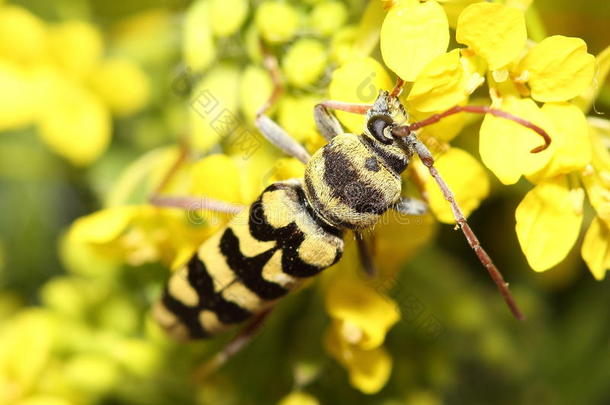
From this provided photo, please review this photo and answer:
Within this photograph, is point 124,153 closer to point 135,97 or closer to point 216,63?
point 135,97

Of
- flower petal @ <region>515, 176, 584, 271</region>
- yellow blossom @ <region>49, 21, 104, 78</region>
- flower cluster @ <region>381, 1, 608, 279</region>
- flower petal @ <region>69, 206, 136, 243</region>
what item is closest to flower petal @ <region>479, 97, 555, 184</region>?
flower cluster @ <region>381, 1, 608, 279</region>

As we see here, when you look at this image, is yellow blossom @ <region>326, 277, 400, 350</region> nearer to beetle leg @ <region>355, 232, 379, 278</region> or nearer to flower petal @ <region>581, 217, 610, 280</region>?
beetle leg @ <region>355, 232, 379, 278</region>

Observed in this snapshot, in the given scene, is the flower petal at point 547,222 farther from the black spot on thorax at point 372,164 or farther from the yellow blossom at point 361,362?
the yellow blossom at point 361,362

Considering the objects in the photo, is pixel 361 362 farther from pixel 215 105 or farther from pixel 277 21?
pixel 277 21

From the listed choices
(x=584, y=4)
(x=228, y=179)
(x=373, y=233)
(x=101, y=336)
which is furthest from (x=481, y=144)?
(x=101, y=336)

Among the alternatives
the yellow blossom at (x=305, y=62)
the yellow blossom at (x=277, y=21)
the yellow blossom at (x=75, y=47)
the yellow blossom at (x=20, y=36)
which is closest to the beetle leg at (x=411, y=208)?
the yellow blossom at (x=305, y=62)

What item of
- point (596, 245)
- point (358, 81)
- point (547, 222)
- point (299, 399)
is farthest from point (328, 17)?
point (299, 399)
